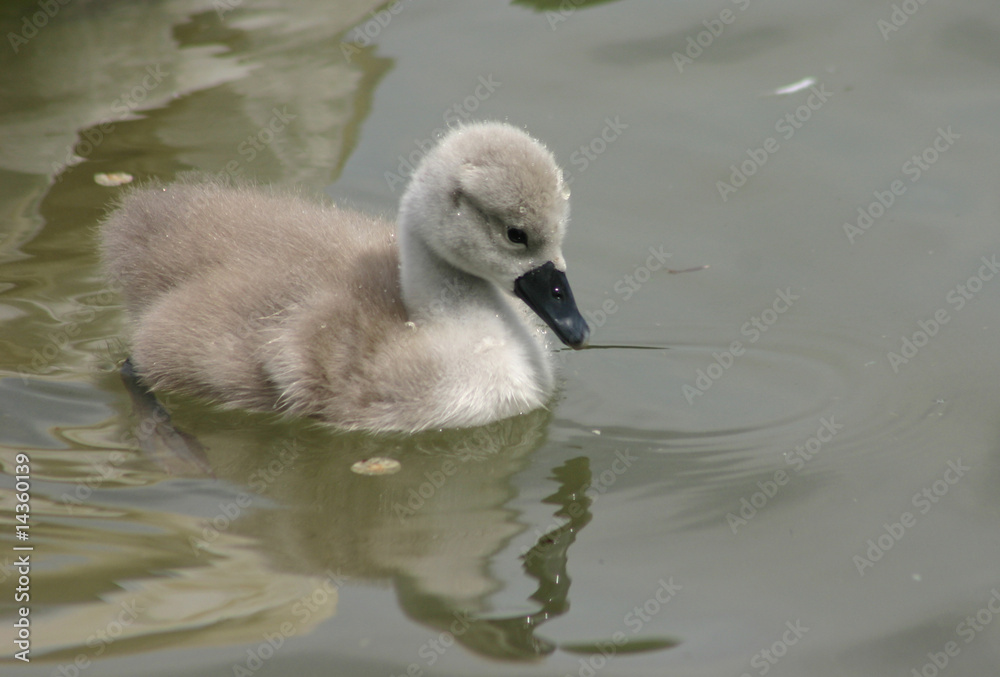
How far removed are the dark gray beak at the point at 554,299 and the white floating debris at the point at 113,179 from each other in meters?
2.12

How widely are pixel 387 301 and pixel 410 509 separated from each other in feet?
2.19

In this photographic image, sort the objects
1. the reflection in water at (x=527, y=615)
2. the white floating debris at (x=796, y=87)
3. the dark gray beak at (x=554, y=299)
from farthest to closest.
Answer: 1. the white floating debris at (x=796, y=87)
2. the dark gray beak at (x=554, y=299)
3. the reflection in water at (x=527, y=615)

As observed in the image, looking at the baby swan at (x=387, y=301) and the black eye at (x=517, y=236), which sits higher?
the black eye at (x=517, y=236)

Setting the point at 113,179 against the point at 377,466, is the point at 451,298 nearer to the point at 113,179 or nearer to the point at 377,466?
the point at 377,466

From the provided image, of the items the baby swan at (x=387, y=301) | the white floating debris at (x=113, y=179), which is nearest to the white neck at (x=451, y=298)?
the baby swan at (x=387, y=301)

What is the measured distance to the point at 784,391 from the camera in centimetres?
380

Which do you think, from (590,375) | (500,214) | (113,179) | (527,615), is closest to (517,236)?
(500,214)

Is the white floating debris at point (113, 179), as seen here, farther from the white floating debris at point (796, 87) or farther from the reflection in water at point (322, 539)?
the white floating debris at point (796, 87)

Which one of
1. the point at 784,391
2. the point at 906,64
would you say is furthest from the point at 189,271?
the point at 906,64

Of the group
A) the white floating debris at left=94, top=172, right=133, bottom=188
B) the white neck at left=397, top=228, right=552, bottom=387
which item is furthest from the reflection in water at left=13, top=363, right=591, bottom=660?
the white floating debris at left=94, top=172, right=133, bottom=188

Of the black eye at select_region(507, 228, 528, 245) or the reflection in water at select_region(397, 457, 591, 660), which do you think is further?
the black eye at select_region(507, 228, 528, 245)

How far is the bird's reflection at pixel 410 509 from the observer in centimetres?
284

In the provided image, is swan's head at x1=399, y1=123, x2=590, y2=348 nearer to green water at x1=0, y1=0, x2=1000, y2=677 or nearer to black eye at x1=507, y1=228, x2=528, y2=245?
black eye at x1=507, y1=228, x2=528, y2=245

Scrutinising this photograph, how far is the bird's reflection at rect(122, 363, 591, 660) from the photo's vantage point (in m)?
2.84
